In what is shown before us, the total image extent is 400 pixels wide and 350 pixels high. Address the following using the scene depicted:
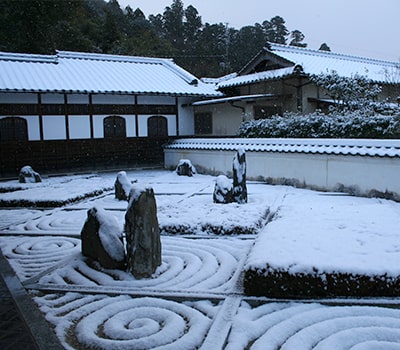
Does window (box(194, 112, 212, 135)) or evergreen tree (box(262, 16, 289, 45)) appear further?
evergreen tree (box(262, 16, 289, 45))

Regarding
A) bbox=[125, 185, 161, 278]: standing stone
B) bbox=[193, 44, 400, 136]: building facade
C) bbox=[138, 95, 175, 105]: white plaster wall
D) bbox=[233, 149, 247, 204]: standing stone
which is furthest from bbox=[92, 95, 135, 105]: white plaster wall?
bbox=[125, 185, 161, 278]: standing stone

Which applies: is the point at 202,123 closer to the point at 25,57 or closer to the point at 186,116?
the point at 186,116

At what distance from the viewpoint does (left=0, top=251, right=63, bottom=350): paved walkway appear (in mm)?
3535

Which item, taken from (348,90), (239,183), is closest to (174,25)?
(348,90)

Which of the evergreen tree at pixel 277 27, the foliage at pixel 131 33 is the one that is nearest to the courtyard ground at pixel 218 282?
the foliage at pixel 131 33

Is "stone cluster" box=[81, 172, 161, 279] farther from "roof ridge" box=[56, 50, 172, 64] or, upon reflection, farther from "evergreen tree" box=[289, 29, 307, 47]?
"evergreen tree" box=[289, 29, 307, 47]

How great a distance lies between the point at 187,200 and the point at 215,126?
11425 millimetres

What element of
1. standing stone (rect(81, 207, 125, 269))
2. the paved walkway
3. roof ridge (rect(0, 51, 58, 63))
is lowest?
the paved walkway

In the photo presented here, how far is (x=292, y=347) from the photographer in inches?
133

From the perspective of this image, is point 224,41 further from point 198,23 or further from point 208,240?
point 208,240

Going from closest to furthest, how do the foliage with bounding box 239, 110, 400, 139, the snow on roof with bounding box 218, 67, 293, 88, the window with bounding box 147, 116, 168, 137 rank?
the foliage with bounding box 239, 110, 400, 139 < the snow on roof with bounding box 218, 67, 293, 88 < the window with bounding box 147, 116, 168, 137

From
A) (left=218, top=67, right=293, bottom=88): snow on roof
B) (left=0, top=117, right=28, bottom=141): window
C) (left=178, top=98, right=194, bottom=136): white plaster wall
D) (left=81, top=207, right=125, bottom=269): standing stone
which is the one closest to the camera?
(left=81, top=207, right=125, bottom=269): standing stone

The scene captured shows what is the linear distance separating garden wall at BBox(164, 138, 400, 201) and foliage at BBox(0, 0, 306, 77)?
19231 millimetres

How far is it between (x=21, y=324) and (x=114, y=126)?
50.5ft
